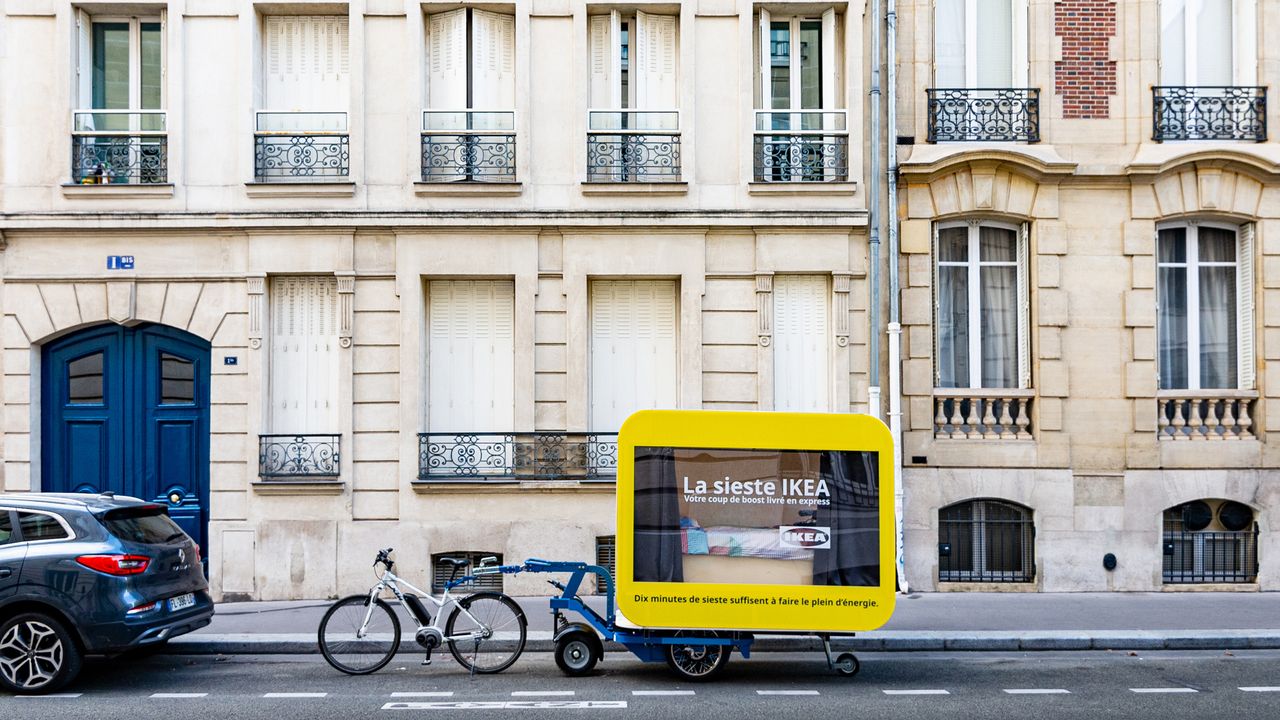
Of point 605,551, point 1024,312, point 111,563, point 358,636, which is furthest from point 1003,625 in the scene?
point 111,563

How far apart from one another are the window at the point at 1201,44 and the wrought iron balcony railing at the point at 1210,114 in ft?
0.80

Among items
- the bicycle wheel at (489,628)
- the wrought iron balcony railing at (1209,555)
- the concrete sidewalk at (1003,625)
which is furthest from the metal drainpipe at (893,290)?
the bicycle wheel at (489,628)

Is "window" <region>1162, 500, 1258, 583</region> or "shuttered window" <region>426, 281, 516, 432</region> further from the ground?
"shuttered window" <region>426, 281, 516, 432</region>

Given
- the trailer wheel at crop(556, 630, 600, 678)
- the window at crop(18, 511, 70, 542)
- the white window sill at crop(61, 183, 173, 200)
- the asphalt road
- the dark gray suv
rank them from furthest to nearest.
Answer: the white window sill at crop(61, 183, 173, 200)
the trailer wheel at crop(556, 630, 600, 678)
the window at crop(18, 511, 70, 542)
the dark gray suv
the asphalt road

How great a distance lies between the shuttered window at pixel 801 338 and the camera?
1445 centimetres

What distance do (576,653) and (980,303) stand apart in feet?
25.3

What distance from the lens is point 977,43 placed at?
48.3 ft

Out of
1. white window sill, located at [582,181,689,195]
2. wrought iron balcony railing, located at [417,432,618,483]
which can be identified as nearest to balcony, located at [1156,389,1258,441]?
white window sill, located at [582,181,689,195]

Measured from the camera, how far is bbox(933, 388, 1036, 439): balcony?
1433 cm

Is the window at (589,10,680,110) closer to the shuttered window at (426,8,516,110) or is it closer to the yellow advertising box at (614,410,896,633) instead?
the shuttered window at (426,8,516,110)

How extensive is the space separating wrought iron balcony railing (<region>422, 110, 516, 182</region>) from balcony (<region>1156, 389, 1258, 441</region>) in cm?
868

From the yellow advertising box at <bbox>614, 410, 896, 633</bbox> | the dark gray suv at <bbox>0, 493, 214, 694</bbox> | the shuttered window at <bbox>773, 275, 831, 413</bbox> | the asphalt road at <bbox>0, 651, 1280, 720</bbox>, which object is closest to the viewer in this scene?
the asphalt road at <bbox>0, 651, 1280, 720</bbox>

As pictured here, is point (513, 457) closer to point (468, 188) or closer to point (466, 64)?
point (468, 188)

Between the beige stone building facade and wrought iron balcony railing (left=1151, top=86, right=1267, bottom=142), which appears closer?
the beige stone building facade
